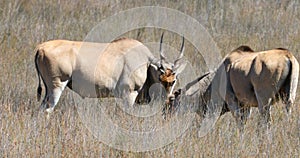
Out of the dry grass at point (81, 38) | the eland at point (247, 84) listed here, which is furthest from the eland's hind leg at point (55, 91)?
the eland at point (247, 84)

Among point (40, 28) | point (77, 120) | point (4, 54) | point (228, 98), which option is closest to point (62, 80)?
point (77, 120)

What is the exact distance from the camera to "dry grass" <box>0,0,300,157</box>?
271 inches

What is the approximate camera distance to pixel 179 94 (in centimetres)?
982

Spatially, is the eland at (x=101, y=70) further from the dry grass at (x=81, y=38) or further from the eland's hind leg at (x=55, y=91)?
the dry grass at (x=81, y=38)

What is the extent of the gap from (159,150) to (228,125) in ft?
5.26

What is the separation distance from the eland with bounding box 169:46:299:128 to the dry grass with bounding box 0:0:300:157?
211mm

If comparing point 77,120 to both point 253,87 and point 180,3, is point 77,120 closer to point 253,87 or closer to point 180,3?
point 253,87

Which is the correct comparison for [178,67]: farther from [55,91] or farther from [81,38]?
[81,38]

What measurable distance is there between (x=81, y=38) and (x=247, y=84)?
6991mm

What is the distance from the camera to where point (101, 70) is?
403 inches

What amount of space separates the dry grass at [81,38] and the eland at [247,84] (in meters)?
0.21

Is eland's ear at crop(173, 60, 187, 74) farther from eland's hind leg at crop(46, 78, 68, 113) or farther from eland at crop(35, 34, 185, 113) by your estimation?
eland's hind leg at crop(46, 78, 68, 113)

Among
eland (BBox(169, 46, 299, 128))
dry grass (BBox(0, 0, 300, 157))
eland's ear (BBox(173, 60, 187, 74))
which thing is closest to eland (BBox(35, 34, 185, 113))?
eland's ear (BBox(173, 60, 187, 74))

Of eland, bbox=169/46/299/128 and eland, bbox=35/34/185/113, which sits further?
eland, bbox=35/34/185/113
